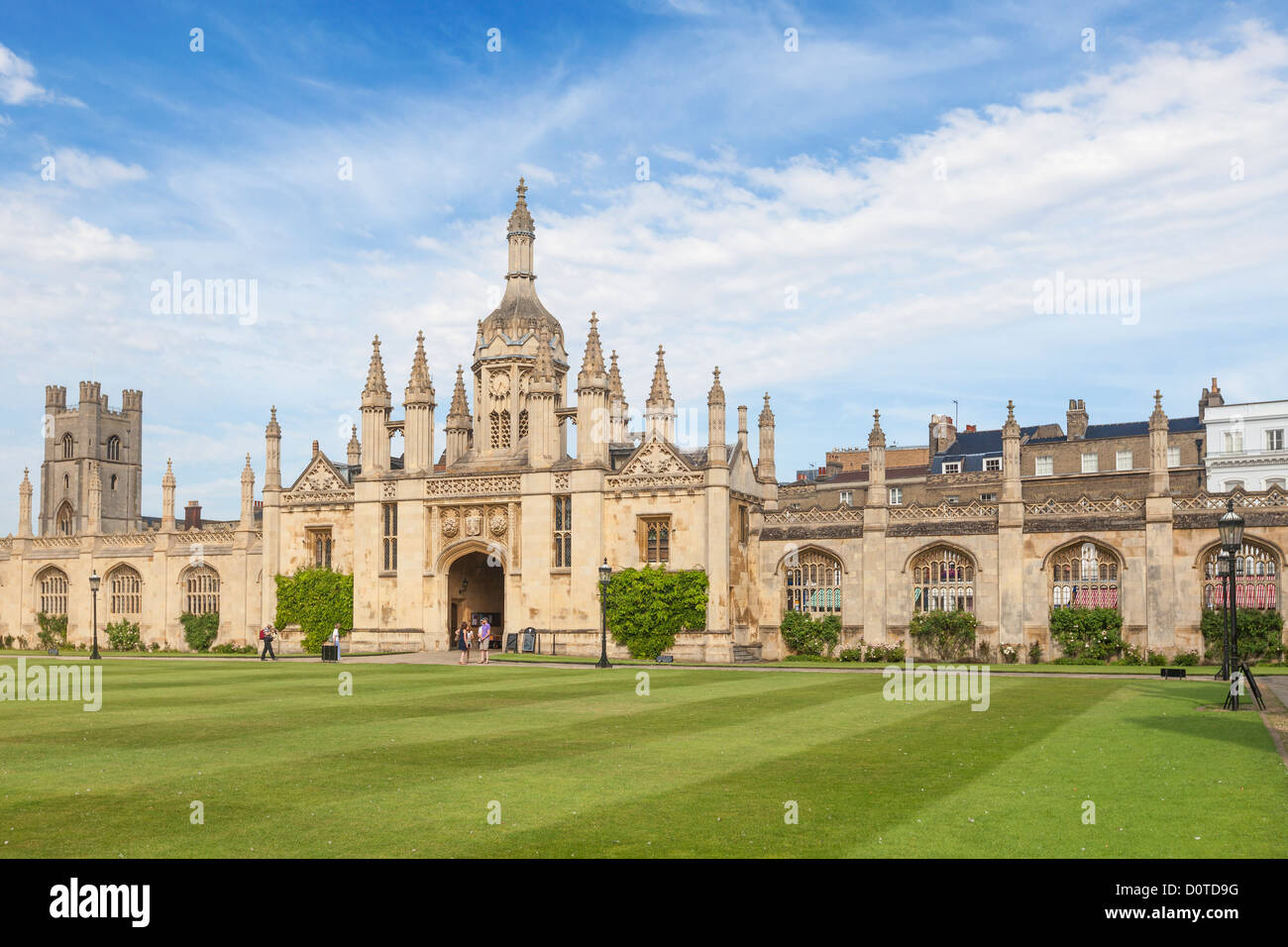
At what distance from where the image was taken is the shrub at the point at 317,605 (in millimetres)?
53938

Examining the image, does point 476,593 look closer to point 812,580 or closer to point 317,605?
point 317,605

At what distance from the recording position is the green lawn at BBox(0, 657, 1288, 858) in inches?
384

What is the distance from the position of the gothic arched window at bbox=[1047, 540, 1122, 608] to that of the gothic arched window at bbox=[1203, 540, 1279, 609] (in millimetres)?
3024

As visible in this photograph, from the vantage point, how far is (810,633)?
4741cm

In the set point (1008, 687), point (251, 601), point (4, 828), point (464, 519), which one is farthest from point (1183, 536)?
point (251, 601)

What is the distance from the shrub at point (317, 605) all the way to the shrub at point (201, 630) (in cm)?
754

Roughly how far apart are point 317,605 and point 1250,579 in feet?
129

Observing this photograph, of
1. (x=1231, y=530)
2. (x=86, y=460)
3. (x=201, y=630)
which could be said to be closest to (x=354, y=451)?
(x=201, y=630)

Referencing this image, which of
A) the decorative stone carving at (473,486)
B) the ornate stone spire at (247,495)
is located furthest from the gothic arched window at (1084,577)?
the ornate stone spire at (247,495)

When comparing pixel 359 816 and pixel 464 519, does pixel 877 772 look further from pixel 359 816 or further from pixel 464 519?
A: pixel 464 519

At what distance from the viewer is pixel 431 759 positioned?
1445 centimetres

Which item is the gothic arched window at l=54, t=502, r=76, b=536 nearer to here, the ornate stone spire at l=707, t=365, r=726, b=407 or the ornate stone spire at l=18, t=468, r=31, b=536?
the ornate stone spire at l=18, t=468, r=31, b=536
